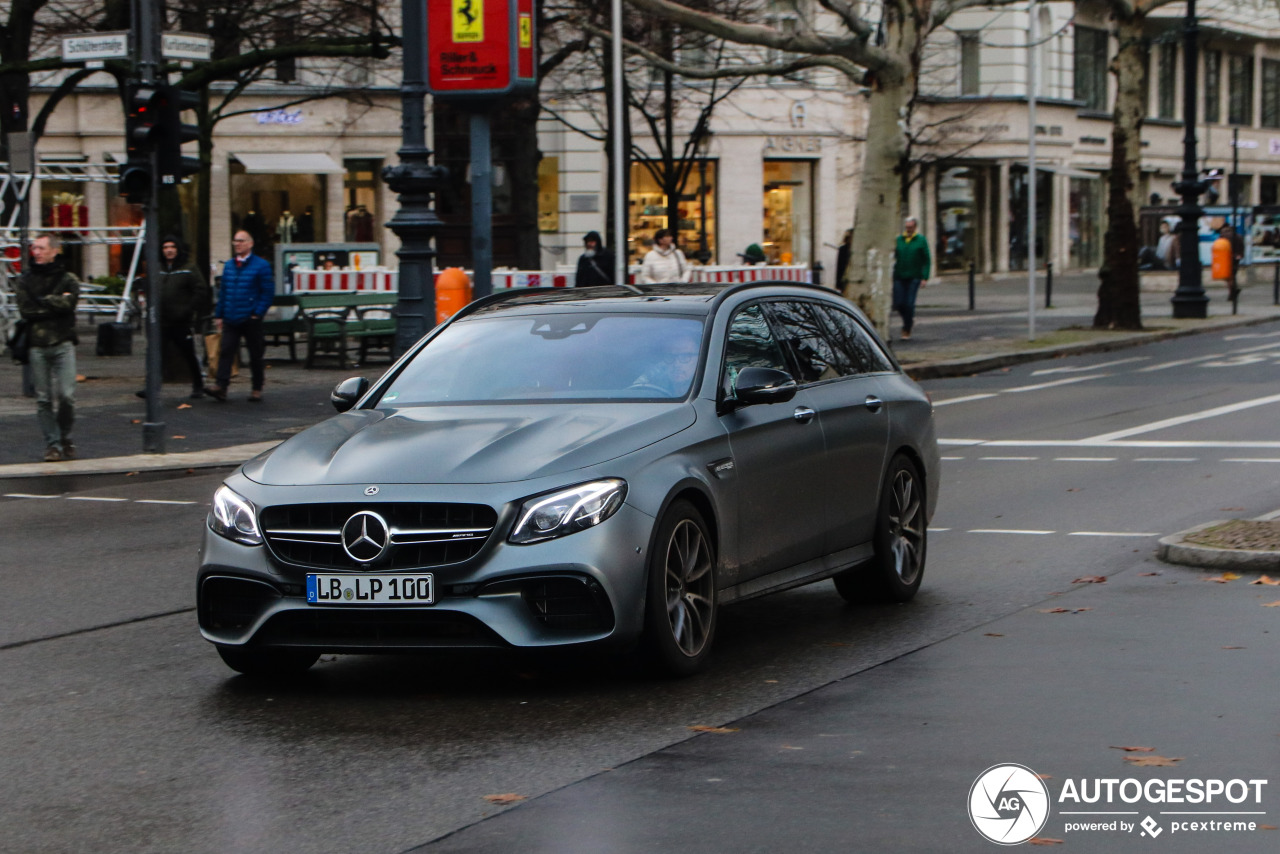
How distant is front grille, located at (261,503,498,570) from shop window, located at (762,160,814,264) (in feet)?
144

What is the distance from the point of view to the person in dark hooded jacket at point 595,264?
2509 cm

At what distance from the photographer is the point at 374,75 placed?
46219mm

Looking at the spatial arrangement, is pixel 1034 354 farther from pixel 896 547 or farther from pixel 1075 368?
pixel 896 547

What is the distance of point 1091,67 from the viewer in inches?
2408

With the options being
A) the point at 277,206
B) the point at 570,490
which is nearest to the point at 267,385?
the point at 570,490

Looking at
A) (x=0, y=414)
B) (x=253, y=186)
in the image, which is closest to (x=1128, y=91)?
(x=0, y=414)

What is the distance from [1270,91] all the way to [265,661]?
244 ft

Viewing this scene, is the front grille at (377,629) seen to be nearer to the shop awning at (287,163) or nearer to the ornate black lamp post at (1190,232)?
the ornate black lamp post at (1190,232)

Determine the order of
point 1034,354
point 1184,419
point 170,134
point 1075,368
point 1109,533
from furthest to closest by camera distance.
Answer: point 1034,354 < point 1075,368 < point 1184,419 < point 170,134 < point 1109,533

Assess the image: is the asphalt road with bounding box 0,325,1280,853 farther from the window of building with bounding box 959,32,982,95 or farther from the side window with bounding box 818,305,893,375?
the window of building with bounding box 959,32,982,95

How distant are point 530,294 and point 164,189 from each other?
15457mm

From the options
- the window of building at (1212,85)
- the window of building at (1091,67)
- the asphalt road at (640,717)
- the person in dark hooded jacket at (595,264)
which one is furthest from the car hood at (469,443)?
the window of building at (1212,85)

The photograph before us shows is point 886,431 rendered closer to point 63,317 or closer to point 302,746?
point 302,746

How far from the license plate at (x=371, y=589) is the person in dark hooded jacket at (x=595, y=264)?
18432 millimetres
